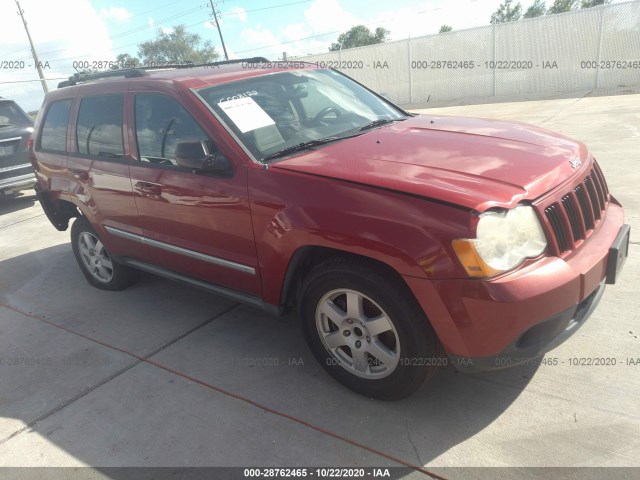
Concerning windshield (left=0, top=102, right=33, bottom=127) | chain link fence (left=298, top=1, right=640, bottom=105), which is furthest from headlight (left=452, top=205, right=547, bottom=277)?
chain link fence (left=298, top=1, right=640, bottom=105)

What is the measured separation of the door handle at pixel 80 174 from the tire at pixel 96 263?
469 mm

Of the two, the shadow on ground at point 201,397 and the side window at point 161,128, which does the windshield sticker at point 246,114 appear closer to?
the side window at point 161,128

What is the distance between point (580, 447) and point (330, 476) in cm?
118

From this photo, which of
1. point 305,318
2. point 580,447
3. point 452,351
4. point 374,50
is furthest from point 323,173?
point 374,50

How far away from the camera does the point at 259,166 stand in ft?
9.22

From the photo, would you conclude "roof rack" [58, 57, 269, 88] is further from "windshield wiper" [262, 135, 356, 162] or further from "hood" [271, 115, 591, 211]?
"hood" [271, 115, 591, 211]

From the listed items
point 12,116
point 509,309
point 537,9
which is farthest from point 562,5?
point 509,309

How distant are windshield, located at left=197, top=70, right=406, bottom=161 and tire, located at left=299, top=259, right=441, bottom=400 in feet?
2.91

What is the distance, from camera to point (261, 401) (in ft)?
9.45

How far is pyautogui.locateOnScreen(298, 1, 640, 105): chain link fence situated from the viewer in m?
16.2

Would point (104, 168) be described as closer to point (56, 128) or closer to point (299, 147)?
point (56, 128)

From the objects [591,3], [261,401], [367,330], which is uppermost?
[591,3]

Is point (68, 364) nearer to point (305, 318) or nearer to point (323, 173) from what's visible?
point (305, 318)

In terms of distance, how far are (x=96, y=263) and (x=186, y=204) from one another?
1.97m
